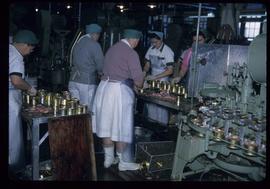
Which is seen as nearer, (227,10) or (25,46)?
(25,46)

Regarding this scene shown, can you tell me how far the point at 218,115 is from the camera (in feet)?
13.0

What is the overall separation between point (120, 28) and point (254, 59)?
6.63 m

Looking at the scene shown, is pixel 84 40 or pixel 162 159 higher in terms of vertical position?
pixel 84 40

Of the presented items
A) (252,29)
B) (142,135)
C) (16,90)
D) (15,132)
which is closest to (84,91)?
(142,135)

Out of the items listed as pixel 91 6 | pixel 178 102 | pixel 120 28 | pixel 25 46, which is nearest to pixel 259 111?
pixel 178 102

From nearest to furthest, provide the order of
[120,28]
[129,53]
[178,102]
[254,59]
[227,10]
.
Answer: [254,59]
[129,53]
[178,102]
[227,10]
[120,28]

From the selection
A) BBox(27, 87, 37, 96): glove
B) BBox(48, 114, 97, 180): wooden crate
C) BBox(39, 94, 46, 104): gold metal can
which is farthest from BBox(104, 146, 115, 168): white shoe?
BBox(27, 87, 37, 96): glove

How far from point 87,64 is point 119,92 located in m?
1.15

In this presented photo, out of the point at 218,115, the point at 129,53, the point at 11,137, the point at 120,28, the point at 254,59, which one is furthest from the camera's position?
the point at 120,28

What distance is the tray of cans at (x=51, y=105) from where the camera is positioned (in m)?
4.55

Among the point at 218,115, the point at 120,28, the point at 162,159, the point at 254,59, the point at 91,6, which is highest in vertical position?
the point at 91,6

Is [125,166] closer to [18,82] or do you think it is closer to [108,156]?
[108,156]

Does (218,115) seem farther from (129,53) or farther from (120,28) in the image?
(120,28)

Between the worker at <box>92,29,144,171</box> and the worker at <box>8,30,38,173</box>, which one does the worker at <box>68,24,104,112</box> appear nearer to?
the worker at <box>92,29,144,171</box>
